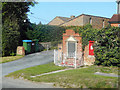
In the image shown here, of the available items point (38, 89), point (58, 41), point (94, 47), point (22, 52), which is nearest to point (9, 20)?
point (22, 52)

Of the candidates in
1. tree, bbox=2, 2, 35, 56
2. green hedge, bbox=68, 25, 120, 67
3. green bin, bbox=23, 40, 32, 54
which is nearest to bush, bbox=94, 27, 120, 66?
green hedge, bbox=68, 25, 120, 67

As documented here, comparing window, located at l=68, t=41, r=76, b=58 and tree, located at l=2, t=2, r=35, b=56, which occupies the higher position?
tree, located at l=2, t=2, r=35, b=56

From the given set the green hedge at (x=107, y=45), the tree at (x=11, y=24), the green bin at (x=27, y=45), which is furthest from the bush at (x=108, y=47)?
the tree at (x=11, y=24)

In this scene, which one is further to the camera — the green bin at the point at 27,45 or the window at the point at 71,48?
the green bin at the point at 27,45

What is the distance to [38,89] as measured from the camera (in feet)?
32.4

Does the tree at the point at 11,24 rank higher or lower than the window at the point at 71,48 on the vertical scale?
higher

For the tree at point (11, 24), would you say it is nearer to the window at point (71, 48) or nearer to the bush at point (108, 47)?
the window at point (71, 48)

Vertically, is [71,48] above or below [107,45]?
below

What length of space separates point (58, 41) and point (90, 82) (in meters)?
18.1

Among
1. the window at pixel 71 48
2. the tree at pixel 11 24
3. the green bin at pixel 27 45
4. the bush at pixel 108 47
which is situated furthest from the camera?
the green bin at pixel 27 45

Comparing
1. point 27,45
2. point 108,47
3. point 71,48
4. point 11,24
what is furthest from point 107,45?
point 11,24

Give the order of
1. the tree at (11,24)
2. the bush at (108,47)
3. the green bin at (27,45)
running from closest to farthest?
the bush at (108,47) < the tree at (11,24) < the green bin at (27,45)

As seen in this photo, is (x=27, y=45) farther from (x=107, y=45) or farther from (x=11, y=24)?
(x=107, y=45)

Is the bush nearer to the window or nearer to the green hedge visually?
the green hedge
